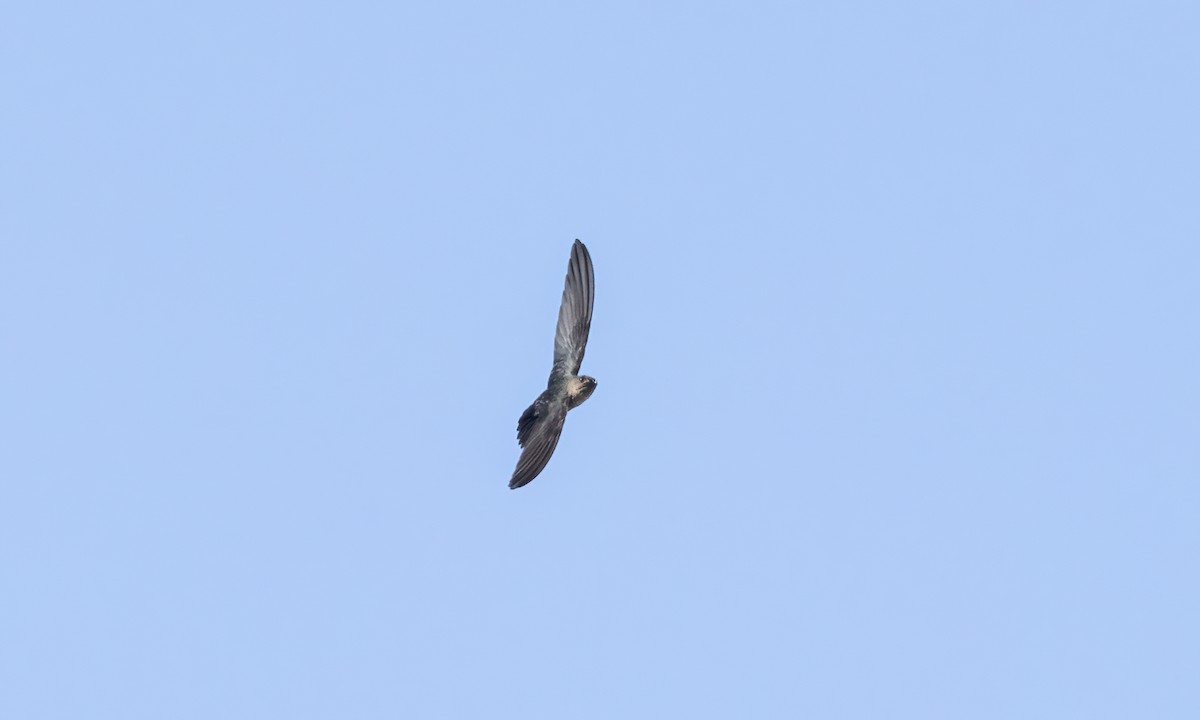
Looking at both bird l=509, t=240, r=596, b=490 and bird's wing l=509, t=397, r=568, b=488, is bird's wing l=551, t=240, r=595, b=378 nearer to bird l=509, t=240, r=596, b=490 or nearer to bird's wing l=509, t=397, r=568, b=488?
bird l=509, t=240, r=596, b=490

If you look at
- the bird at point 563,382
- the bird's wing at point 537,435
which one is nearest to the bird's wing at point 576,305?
the bird at point 563,382

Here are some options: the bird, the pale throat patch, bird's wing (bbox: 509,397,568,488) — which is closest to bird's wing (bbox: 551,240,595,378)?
the bird

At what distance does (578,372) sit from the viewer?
4319 cm

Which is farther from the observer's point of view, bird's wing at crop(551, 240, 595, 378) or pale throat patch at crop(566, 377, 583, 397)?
bird's wing at crop(551, 240, 595, 378)

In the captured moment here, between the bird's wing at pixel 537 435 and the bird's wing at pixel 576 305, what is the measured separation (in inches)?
103

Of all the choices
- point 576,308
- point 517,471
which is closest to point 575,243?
point 576,308

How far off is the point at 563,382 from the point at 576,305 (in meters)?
2.40

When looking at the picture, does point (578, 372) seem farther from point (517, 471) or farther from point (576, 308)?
point (517, 471)

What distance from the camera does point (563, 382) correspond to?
42.1 m

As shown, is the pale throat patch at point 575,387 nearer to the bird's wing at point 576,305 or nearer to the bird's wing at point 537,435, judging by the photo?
the bird's wing at point 537,435

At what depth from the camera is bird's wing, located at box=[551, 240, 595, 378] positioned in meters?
43.6

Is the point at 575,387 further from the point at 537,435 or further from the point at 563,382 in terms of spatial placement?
the point at 537,435

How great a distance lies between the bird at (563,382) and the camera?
39031 millimetres

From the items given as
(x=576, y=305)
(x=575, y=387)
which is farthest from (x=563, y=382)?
(x=576, y=305)
